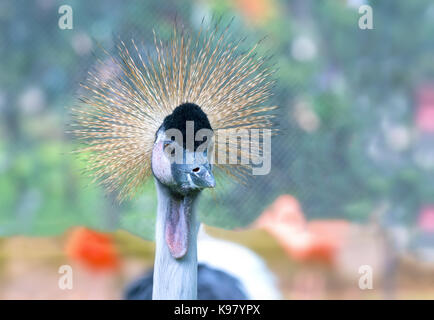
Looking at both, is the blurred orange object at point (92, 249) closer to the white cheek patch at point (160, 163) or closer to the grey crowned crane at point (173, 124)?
the grey crowned crane at point (173, 124)

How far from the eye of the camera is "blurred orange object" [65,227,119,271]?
7.28ft

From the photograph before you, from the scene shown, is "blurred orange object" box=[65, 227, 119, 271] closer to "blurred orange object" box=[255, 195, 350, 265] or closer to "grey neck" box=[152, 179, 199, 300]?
"blurred orange object" box=[255, 195, 350, 265]

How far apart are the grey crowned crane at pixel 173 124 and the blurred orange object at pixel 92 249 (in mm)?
1082

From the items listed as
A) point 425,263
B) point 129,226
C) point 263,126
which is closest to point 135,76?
point 263,126

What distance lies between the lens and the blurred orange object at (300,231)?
225 centimetres

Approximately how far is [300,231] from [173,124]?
143cm

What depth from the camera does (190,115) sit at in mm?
1004

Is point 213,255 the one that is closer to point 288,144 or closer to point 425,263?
point 288,144

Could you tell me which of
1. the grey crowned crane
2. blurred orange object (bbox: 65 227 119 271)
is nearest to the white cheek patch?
the grey crowned crane

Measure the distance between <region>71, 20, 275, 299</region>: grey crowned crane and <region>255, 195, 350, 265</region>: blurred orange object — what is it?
3.58 ft

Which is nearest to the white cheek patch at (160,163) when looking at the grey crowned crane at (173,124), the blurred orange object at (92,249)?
the grey crowned crane at (173,124)

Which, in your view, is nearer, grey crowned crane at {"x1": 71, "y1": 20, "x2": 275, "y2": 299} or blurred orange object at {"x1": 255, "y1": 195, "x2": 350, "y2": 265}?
grey crowned crane at {"x1": 71, "y1": 20, "x2": 275, "y2": 299}

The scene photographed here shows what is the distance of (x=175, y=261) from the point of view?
1062 mm

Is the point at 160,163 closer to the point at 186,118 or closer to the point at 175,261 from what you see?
the point at 186,118
